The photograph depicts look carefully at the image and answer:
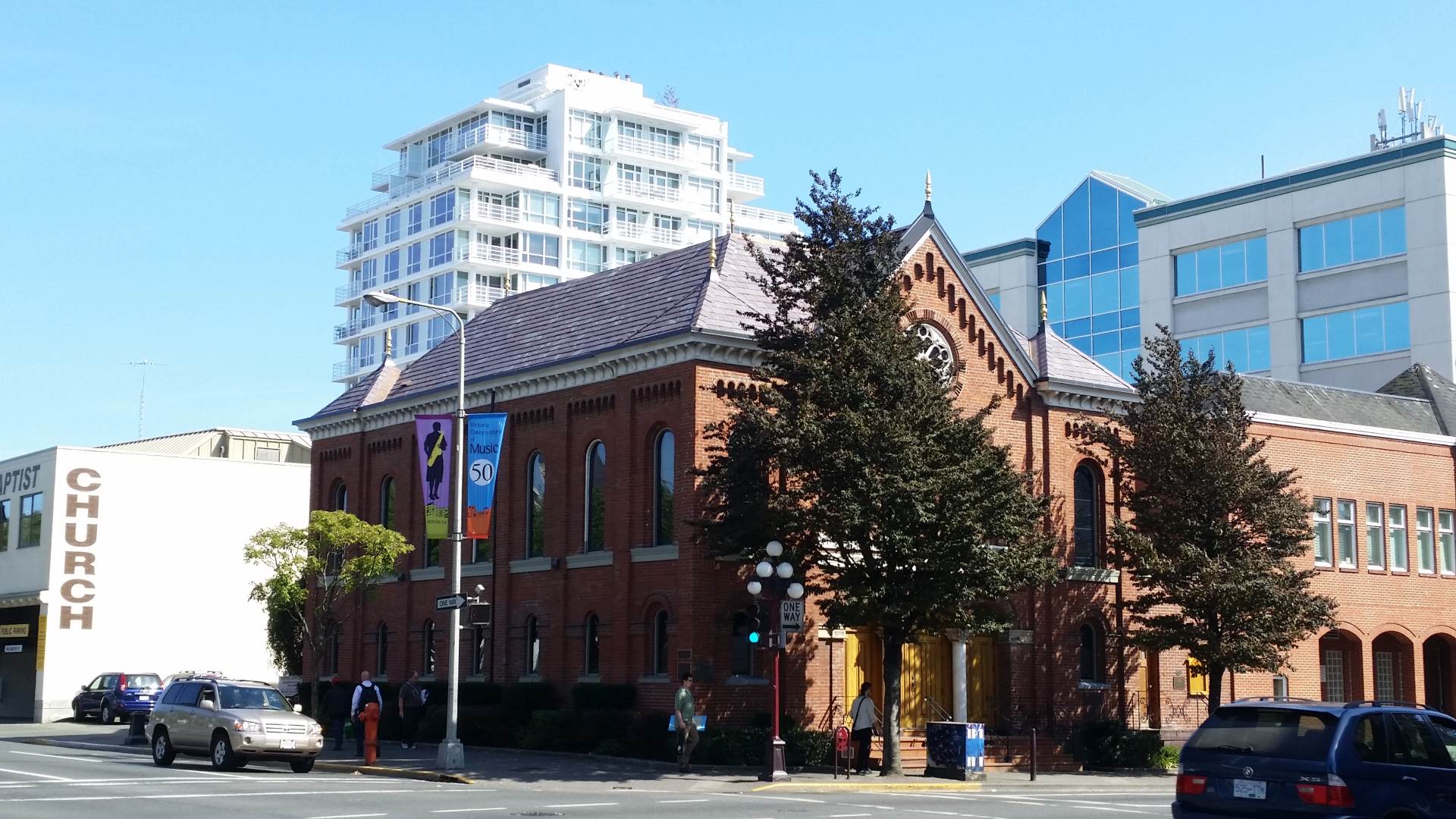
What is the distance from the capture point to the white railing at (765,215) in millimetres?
124750

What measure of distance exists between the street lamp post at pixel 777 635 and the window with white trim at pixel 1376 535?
80.9ft

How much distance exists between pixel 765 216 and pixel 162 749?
99102 mm

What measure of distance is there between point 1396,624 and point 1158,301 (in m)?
33.3

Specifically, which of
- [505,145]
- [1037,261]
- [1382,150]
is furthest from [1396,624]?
[505,145]

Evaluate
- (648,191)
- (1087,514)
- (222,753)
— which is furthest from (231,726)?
(648,191)

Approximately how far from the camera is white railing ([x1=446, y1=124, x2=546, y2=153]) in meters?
110

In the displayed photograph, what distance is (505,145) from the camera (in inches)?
4358

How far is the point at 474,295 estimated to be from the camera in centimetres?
→ 11012

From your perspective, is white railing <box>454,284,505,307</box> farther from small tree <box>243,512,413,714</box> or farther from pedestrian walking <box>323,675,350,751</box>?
pedestrian walking <box>323,675,350,751</box>

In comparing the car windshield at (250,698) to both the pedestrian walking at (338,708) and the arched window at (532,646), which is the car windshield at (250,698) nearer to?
the pedestrian walking at (338,708)

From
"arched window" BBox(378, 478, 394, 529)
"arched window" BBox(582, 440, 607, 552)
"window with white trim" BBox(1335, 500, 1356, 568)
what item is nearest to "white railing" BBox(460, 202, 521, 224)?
"arched window" BBox(378, 478, 394, 529)

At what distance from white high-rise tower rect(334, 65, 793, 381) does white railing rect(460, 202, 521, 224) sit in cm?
10

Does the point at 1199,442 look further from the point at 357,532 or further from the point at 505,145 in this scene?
the point at 505,145

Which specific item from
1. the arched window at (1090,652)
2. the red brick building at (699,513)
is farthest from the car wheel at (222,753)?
the arched window at (1090,652)
